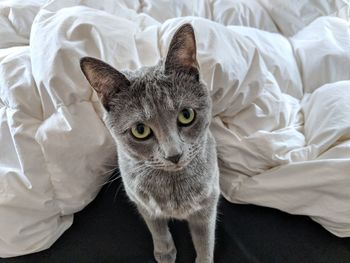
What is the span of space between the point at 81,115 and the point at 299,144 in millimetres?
670

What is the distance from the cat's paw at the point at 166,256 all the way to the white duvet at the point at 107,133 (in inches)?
10.0

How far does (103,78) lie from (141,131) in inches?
5.8

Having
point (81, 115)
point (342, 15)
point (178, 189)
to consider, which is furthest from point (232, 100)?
point (342, 15)

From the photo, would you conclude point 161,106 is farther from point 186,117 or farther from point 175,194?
point 175,194

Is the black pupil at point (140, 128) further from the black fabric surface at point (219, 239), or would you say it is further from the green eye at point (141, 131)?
the black fabric surface at point (219, 239)

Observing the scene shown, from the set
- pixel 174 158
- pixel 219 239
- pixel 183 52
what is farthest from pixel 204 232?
pixel 183 52

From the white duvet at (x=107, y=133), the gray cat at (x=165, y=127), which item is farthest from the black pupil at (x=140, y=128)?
the white duvet at (x=107, y=133)

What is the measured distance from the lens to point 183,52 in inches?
30.9

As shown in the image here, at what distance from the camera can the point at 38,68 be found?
968 millimetres

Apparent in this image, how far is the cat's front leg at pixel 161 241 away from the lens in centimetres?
98

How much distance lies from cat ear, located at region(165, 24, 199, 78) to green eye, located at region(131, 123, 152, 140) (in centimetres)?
14

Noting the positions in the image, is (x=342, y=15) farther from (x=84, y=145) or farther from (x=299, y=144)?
(x=84, y=145)

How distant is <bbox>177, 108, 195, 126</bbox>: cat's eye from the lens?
799mm

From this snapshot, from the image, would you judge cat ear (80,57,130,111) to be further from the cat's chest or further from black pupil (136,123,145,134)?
the cat's chest
